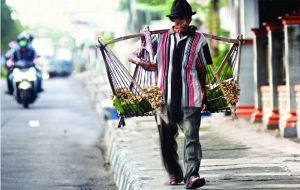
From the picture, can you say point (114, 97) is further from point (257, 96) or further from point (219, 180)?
point (257, 96)

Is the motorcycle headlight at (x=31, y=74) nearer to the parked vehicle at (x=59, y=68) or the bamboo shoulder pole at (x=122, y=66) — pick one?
the bamboo shoulder pole at (x=122, y=66)

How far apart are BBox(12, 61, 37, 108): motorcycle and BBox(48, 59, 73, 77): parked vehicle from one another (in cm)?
4123

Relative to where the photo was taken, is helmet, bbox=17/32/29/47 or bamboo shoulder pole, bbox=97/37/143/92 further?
helmet, bbox=17/32/29/47

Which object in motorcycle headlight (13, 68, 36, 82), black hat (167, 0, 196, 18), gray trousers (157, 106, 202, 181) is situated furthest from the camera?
motorcycle headlight (13, 68, 36, 82)

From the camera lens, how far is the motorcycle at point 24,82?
2764 centimetres

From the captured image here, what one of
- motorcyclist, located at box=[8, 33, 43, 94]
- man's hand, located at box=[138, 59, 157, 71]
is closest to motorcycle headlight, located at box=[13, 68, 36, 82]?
motorcyclist, located at box=[8, 33, 43, 94]

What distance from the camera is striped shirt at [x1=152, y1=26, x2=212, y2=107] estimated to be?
9742mm

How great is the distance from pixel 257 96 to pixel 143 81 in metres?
9.90

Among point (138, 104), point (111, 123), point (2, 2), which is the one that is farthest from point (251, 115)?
point (2, 2)

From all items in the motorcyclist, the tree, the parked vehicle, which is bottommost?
the parked vehicle

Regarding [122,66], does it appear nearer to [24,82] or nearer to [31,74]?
[24,82]

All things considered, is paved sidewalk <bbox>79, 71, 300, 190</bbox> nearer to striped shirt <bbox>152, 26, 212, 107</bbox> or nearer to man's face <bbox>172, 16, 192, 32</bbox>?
striped shirt <bbox>152, 26, 212, 107</bbox>

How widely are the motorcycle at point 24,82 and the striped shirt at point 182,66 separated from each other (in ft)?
59.0

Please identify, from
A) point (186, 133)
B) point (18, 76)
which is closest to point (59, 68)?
point (18, 76)
